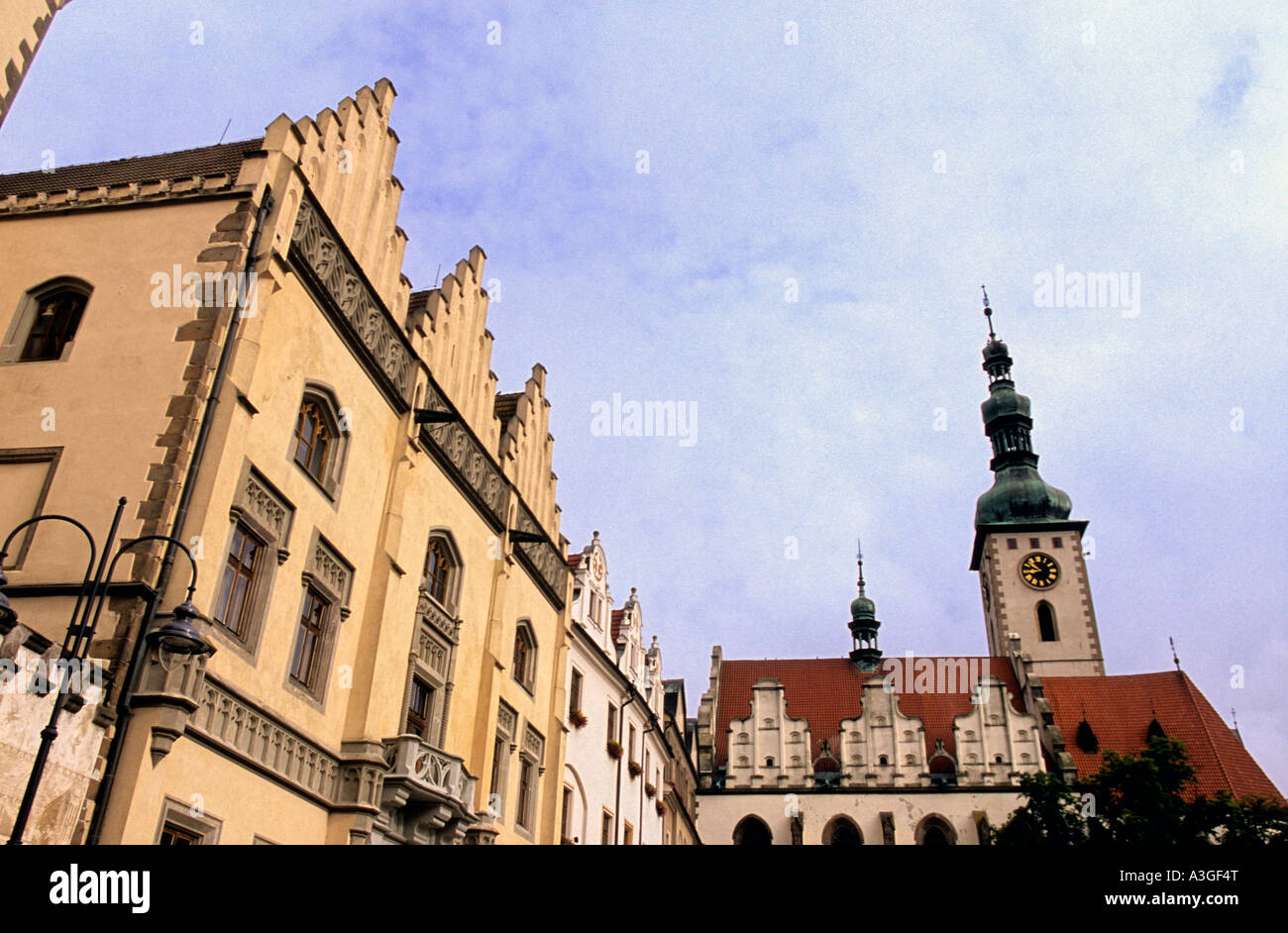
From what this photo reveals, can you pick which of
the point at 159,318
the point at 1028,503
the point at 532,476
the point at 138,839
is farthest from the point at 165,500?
the point at 1028,503

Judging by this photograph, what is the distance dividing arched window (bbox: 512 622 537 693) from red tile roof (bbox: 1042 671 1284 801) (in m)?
37.1

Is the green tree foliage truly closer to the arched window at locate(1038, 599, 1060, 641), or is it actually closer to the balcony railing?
the arched window at locate(1038, 599, 1060, 641)

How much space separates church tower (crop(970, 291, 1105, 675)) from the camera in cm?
6266

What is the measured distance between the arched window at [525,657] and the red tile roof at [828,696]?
106 ft

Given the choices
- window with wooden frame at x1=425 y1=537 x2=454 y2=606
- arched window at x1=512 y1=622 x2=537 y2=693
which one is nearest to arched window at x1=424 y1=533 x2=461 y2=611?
window with wooden frame at x1=425 y1=537 x2=454 y2=606

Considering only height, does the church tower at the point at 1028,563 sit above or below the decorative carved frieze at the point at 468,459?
above

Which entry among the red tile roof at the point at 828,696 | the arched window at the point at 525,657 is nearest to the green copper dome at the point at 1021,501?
the red tile roof at the point at 828,696

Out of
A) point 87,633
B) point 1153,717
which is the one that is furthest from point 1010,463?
point 87,633

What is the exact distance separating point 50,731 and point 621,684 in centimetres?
2240

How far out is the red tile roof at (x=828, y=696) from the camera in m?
53.6

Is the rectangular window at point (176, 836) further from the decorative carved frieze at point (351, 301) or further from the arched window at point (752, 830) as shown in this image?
the arched window at point (752, 830)

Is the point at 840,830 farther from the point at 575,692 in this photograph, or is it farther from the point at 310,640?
the point at 310,640

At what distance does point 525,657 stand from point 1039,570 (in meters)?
50.6
